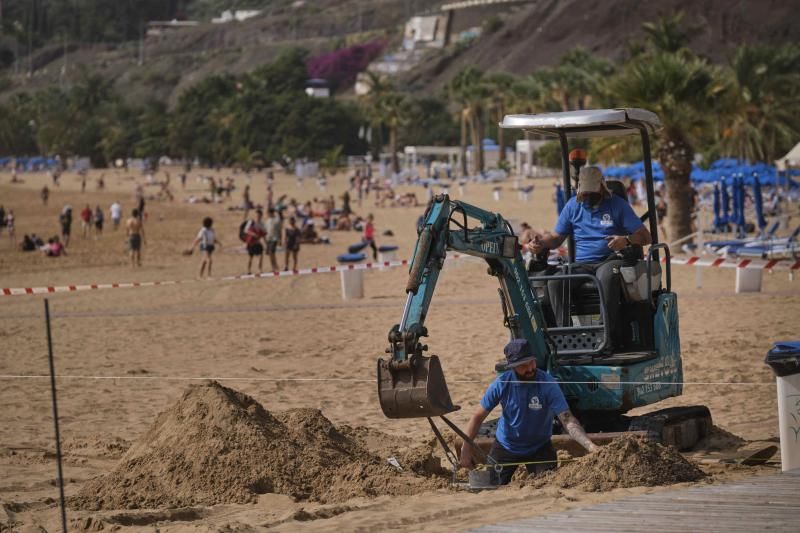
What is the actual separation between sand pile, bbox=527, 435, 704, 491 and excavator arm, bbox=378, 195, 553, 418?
2.77 feet

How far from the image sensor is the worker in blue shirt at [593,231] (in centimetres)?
1022

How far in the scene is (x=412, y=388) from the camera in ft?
27.2

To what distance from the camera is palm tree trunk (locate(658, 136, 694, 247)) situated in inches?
1224

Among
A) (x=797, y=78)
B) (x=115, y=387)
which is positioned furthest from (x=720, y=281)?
(x=797, y=78)

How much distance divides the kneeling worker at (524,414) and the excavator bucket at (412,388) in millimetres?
540

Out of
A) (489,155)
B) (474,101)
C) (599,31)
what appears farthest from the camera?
(599,31)

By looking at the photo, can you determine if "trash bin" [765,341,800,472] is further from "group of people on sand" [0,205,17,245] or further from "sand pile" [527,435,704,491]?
"group of people on sand" [0,205,17,245]

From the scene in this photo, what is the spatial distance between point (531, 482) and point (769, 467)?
74.7 inches

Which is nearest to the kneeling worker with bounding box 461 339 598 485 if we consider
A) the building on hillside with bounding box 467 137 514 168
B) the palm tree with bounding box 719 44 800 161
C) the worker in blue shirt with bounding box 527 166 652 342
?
the worker in blue shirt with bounding box 527 166 652 342

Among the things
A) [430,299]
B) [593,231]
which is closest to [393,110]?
[593,231]

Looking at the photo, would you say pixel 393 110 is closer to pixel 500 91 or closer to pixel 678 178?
pixel 500 91

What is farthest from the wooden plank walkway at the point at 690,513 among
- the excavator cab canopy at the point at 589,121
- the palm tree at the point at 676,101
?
the palm tree at the point at 676,101

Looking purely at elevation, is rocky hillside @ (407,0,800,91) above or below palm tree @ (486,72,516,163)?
above

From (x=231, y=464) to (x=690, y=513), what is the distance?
131 inches
